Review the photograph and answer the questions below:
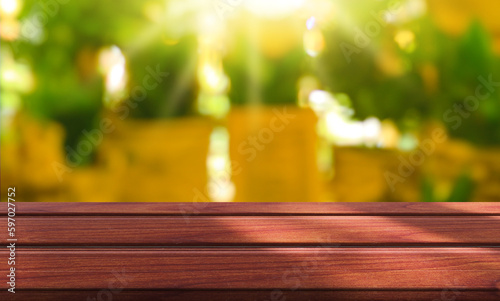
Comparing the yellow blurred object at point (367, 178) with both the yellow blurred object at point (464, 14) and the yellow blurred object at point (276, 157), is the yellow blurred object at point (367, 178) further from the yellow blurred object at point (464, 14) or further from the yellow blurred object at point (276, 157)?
the yellow blurred object at point (464, 14)

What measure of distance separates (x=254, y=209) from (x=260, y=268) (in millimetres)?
281

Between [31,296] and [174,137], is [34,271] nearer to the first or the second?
[31,296]

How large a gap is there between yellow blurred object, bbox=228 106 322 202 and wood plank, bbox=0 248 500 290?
0.59 metres

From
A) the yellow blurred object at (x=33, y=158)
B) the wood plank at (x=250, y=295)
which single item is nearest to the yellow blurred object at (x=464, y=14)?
the wood plank at (x=250, y=295)

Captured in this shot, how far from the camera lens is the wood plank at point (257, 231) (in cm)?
96

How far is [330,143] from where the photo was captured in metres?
1.59

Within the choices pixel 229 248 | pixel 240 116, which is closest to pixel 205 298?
pixel 229 248

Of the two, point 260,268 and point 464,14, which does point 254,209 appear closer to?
point 260,268

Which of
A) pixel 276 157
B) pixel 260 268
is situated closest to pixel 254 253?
pixel 260 268

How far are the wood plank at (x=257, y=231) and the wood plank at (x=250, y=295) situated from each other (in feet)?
0.46

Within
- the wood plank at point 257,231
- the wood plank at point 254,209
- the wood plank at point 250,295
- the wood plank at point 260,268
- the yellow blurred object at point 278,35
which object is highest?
the yellow blurred object at point 278,35

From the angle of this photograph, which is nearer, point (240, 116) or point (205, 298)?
point (205, 298)

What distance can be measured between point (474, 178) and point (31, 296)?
4.69 ft

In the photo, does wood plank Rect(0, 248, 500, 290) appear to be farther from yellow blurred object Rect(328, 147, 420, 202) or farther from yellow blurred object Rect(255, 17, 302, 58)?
yellow blurred object Rect(255, 17, 302, 58)
